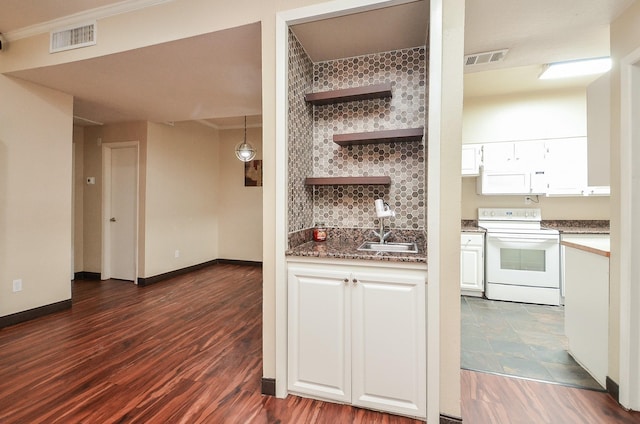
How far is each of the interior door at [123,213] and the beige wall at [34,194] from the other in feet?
3.92

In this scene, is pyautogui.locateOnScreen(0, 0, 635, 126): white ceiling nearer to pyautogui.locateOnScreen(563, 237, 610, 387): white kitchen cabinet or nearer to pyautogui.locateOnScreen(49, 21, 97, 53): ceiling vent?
pyautogui.locateOnScreen(49, 21, 97, 53): ceiling vent

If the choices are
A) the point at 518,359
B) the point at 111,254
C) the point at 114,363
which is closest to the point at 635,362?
the point at 518,359

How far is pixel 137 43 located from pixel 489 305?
14.7 feet

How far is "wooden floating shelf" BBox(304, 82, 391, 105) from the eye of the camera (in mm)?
2072

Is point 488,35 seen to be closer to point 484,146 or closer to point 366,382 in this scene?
point 484,146

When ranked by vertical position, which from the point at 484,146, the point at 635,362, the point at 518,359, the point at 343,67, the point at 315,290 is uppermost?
the point at 343,67

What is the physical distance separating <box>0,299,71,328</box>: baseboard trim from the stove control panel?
5417mm

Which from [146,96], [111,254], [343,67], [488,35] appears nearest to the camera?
[488,35]

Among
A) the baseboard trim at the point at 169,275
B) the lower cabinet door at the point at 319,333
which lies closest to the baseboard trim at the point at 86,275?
the baseboard trim at the point at 169,275

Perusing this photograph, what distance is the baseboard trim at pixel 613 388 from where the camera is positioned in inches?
71.8

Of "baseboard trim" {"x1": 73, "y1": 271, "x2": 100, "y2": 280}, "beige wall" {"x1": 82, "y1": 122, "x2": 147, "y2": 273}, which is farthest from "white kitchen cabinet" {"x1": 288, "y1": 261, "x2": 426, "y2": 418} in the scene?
"baseboard trim" {"x1": 73, "y1": 271, "x2": 100, "y2": 280}

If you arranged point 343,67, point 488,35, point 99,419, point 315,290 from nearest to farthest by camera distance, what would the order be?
1. point 99,419
2. point 315,290
3. point 488,35
4. point 343,67

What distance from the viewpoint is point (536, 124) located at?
405 cm

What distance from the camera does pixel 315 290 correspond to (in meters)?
1.81
